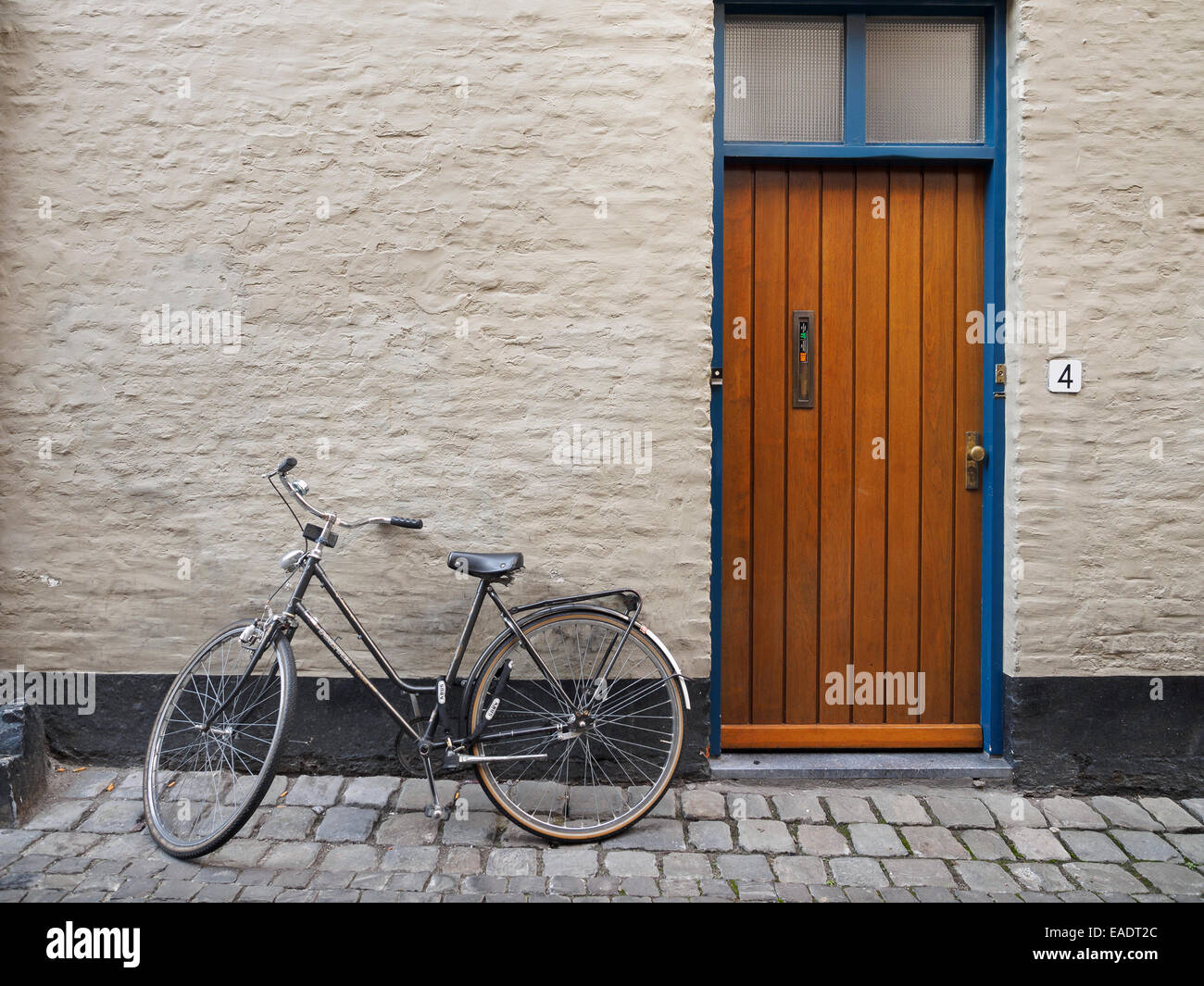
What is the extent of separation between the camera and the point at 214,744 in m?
3.71

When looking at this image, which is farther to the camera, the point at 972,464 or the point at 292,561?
the point at 972,464

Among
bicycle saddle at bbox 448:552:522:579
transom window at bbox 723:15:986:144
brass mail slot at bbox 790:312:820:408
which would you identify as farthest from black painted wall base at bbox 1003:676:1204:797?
transom window at bbox 723:15:986:144

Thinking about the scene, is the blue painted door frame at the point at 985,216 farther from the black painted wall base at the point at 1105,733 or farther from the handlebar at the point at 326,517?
the handlebar at the point at 326,517

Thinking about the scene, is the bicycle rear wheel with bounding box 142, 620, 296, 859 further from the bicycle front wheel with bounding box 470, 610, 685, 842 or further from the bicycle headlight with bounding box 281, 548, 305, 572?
the bicycle front wheel with bounding box 470, 610, 685, 842

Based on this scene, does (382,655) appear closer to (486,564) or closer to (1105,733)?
(486,564)

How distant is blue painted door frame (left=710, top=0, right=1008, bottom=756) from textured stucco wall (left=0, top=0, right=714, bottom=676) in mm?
175

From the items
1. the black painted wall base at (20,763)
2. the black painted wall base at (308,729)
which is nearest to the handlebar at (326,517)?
the black painted wall base at (308,729)

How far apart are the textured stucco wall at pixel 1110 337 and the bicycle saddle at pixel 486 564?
2.11 m

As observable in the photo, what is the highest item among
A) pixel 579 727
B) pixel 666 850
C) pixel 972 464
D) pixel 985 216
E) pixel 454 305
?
pixel 985 216

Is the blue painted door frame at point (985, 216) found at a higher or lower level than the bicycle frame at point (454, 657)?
higher

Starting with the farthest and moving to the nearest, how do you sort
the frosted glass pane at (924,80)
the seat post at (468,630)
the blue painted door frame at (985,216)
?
1. the frosted glass pane at (924,80)
2. the blue painted door frame at (985,216)
3. the seat post at (468,630)

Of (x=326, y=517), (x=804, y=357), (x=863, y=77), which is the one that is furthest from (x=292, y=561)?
(x=863, y=77)

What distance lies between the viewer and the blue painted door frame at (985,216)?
13.1ft

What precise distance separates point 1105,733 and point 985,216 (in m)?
2.27
